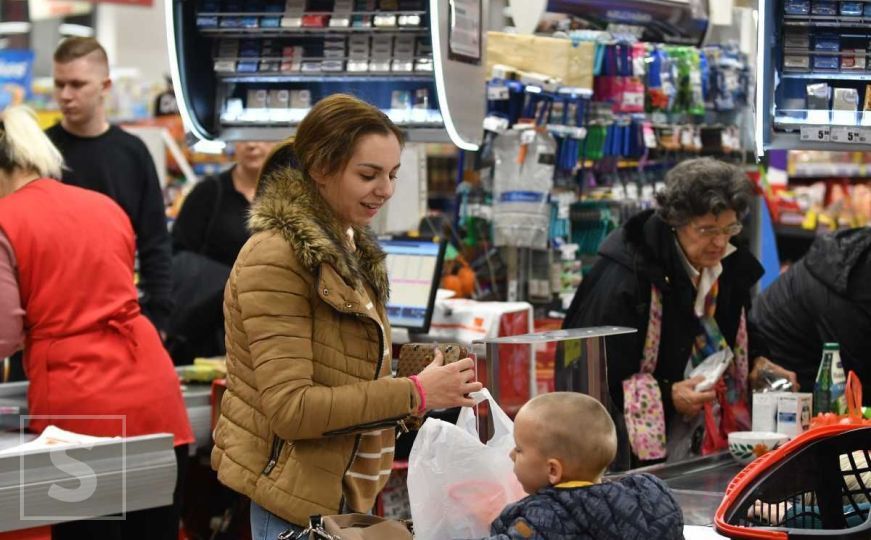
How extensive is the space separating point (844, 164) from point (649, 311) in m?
6.71

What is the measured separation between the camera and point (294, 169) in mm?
2535

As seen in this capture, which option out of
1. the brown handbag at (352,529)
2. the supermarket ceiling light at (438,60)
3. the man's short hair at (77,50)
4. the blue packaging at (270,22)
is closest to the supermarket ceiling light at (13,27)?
the man's short hair at (77,50)

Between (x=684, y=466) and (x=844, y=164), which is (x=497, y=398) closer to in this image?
(x=684, y=466)

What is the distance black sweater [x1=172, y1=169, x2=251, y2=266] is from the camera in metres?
5.53

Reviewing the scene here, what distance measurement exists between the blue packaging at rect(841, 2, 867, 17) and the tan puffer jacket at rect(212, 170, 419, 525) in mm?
2019

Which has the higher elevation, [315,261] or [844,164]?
[315,261]

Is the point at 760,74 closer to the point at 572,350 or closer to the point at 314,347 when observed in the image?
the point at 572,350

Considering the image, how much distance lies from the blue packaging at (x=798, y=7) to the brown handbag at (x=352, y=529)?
2.22 metres

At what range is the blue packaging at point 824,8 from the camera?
12.5 feet

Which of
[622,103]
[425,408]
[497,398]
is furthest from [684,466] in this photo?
[622,103]

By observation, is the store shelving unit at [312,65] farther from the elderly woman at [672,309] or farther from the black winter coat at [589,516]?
the black winter coat at [589,516]

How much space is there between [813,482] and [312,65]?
106 inches

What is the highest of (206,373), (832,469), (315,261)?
(315,261)

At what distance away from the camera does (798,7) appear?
3834mm
